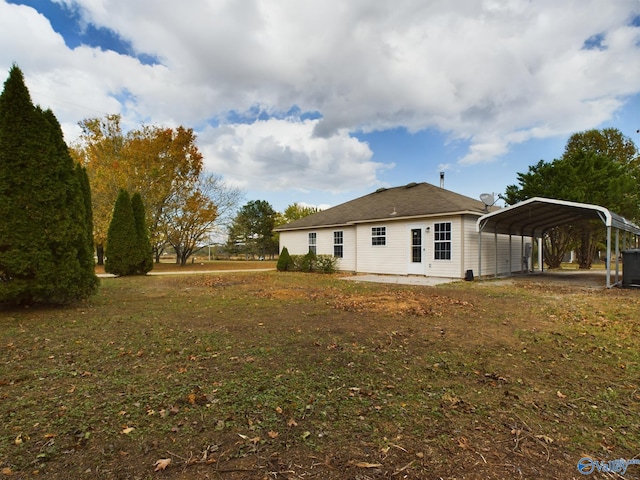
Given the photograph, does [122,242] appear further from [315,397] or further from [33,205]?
[315,397]

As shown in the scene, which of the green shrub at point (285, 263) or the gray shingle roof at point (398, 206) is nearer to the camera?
the gray shingle roof at point (398, 206)

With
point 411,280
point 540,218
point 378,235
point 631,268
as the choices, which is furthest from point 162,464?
point 540,218

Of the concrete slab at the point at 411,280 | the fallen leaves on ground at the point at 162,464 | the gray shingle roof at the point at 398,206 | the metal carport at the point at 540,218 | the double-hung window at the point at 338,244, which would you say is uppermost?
the gray shingle roof at the point at 398,206

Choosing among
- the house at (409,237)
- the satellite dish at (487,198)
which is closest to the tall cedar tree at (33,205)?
the house at (409,237)

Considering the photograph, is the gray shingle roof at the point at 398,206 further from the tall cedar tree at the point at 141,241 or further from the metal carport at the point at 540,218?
the tall cedar tree at the point at 141,241

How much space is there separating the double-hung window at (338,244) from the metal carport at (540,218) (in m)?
6.79

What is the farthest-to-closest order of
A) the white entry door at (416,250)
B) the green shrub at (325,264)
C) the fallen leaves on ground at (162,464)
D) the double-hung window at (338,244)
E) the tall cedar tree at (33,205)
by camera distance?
the double-hung window at (338,244) < the green shrub at (325,264) < the white entry door at (416,250) < the tall cedar tree at (33,205) < the fallen leaves on ground at (162,464)

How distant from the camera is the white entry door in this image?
13940 mm

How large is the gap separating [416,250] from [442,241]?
1270 millimetres

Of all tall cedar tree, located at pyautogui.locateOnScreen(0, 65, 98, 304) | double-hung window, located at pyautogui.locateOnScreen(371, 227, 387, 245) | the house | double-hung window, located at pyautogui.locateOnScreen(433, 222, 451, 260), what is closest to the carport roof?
the house

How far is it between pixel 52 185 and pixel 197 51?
7363mm

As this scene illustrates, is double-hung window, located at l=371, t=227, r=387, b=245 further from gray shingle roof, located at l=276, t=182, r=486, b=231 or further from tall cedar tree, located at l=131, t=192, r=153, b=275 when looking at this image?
tall cedar tree, located at l=131, t=192, r=153, b=275

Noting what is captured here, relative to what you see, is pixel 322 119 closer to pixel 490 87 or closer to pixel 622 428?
pixel 490 87

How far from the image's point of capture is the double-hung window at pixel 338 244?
678 inches
